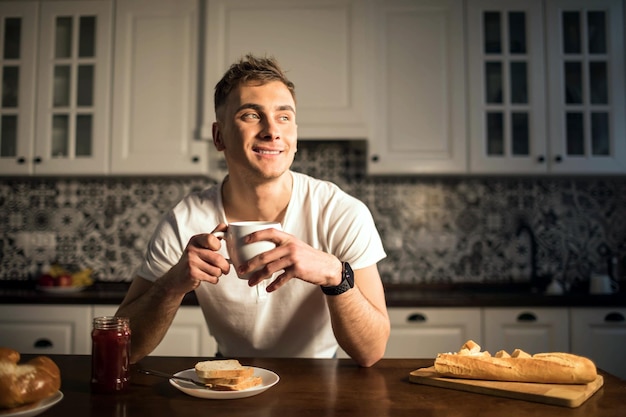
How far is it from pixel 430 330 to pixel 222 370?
1.74 meters

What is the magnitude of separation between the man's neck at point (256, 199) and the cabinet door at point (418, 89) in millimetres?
1315

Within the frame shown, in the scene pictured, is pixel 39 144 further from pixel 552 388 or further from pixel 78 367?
pixel 552 388

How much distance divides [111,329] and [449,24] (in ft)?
8.12

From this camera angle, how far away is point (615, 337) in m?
2.56

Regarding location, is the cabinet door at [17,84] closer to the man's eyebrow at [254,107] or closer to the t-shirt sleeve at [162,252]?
the t-shirt sleeve at [162,252]

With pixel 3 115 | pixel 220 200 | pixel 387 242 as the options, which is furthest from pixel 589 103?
pixel 3 115

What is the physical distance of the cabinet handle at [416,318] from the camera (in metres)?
2.54

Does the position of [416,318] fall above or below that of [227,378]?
below

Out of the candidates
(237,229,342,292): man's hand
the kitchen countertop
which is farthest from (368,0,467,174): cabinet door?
(237,229,342,292): man's hand

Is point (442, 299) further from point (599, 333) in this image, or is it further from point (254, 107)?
point (254, 107)

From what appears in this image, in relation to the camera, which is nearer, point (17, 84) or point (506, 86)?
point (506, 86)

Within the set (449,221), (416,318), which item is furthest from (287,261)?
(449,221)

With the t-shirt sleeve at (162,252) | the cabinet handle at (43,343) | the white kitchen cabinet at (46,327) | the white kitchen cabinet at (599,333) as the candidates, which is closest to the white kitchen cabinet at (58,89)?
the white kitchen cabinet at (46,327)

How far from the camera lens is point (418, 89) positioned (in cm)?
287
